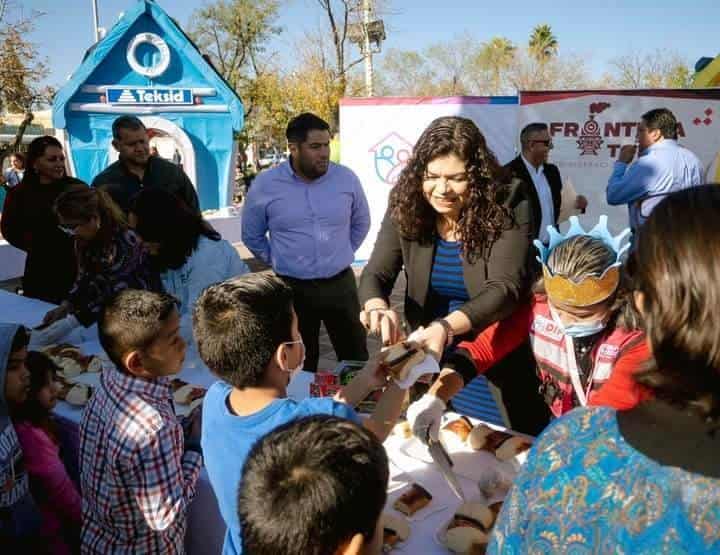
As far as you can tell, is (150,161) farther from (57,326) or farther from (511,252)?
(511,252)

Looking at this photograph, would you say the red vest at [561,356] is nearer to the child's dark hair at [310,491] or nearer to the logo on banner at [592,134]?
the child's dark hair at [310,491]

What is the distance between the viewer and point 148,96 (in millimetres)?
10289

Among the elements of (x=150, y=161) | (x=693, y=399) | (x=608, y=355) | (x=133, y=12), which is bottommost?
(x=608, y=355)

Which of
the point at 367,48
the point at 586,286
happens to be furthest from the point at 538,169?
the point at 367,48

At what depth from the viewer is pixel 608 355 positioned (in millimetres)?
1549

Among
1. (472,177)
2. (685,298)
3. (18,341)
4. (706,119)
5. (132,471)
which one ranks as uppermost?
(706,119)

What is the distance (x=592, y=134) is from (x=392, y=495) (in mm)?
5972

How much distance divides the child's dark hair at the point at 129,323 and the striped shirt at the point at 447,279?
0.92m

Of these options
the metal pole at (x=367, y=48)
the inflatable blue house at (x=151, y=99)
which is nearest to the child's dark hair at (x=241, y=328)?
the inflatable blue house at (x=151, y=99)

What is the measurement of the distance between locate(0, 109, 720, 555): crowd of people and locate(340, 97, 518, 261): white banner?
359 cm

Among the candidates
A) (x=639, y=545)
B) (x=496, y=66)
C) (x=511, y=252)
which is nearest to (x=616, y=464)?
(x=639, y=545)

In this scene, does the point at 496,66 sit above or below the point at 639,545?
above

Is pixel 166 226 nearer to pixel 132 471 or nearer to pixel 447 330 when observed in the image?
pixel 132 471

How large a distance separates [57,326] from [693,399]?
9.52ft
